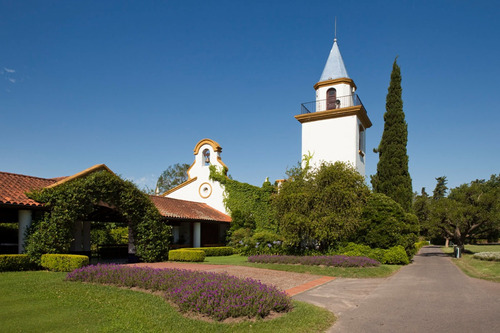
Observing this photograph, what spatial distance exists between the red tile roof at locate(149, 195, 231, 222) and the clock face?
2.77 feet

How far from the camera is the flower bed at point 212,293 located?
22.6 ft

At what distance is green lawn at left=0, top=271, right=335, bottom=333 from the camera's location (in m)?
6.25

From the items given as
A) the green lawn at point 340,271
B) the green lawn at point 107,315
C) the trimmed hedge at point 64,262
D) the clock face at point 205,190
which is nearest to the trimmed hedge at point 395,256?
the green lawn at point 340,271

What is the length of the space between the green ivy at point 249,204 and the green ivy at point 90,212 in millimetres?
9154

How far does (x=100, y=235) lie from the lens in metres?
26.9

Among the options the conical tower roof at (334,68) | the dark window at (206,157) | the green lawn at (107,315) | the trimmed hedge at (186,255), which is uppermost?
the conical tower roof at (334,68)

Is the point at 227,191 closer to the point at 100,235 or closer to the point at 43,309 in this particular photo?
the point at 100,235

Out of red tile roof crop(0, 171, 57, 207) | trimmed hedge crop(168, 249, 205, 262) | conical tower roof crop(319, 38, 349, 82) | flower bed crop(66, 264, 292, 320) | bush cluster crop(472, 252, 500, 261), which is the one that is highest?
conical tower roof crop(319, 38, 349, 82)

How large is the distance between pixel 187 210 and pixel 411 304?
59.6 feet

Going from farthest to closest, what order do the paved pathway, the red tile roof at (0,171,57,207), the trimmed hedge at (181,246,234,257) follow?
the trimmed hedge at (181,246,234,257) < the red tile roof at (0,171,57,207) < the paved pathway

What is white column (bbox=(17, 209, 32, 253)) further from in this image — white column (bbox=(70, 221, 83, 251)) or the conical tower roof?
the conical tower roof

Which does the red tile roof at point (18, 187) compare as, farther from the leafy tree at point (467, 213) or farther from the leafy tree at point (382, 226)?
the leafy tree at point (467, 213)

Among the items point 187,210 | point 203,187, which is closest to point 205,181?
point 203,187

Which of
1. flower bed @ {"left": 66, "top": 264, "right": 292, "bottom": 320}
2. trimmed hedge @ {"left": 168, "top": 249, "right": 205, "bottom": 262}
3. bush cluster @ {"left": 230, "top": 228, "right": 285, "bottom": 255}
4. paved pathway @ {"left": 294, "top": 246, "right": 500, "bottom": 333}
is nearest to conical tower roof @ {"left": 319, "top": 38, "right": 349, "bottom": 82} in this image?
bush cluster @ {"left": 230, "top": 228, "right": 285, "bottom": 255}
